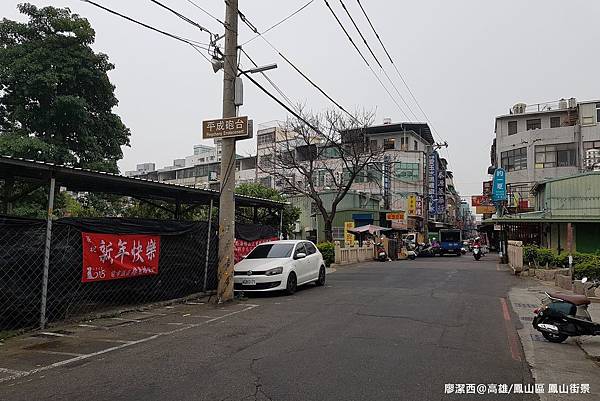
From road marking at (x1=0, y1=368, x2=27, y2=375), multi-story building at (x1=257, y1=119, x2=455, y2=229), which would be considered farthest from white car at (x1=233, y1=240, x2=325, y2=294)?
multi-story building at (x1=257, y1=119, x2=455, y2=229)

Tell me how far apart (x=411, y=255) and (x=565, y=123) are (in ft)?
68.8

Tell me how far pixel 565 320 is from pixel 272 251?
8.46m

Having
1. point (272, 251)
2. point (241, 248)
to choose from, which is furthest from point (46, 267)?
point (241, 248)

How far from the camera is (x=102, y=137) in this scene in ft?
76.2

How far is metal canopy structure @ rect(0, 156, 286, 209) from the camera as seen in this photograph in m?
9.17

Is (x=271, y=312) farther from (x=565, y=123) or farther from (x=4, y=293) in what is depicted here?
(x=565, y=123)

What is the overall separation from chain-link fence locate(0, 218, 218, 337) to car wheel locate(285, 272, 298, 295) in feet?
7.55

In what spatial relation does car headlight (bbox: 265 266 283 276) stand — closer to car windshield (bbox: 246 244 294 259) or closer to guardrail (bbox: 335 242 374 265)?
car windshield (bbox: 246 244 294 259)

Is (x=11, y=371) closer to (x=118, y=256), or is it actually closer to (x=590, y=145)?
(x=118, y=256)

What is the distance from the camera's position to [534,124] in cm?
4981

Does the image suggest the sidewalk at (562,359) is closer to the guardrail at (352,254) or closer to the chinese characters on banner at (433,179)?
the guardrail at (352,254)

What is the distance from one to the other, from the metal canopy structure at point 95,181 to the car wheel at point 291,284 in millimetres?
3226

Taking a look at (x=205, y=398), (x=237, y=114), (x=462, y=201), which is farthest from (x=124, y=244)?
(x=462, y=201)

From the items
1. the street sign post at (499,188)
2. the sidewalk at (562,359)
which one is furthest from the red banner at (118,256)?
the street sign post at (499,188)
